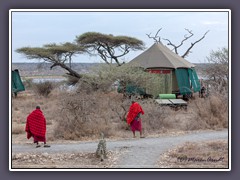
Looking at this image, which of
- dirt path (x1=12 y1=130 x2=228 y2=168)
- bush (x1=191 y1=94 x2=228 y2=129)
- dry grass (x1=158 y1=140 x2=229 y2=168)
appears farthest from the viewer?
bush (x1=191 y1=94 x2=228 y2=129)

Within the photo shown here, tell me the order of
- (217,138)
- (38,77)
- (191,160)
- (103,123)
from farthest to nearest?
(38,77) → (103,123) → (217,138) → (191,160)

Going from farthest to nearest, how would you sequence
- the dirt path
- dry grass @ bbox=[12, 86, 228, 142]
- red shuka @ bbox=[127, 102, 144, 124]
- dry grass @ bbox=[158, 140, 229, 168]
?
→ dry grass @ bbox=[12, 86, 228, 142], red shuka @ bbox=[127, 102, 144, 124], the dirt path, dry grass @ bbox=[158, 140, 229, 168]

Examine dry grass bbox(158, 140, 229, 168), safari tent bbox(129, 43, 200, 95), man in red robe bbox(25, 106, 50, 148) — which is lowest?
dry grass bbox(158, 140, 229, 168)

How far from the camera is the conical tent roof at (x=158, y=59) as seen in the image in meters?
20.4

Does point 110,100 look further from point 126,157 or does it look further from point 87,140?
point 126,157

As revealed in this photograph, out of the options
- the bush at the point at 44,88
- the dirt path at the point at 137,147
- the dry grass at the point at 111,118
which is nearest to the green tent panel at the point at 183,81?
the dry grass at the point at 111,118

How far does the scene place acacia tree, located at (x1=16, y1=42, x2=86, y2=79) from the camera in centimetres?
2370

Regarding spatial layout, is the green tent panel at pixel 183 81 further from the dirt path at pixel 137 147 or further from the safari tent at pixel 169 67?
the dirt path at pixel 137 147

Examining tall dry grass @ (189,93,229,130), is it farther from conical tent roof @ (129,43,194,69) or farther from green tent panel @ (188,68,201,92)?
green tent panel @ (188,68,201,92)

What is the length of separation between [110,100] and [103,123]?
211cm

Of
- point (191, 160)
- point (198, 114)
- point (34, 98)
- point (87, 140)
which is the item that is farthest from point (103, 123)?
point (34, 98)

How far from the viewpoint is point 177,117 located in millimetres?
15953

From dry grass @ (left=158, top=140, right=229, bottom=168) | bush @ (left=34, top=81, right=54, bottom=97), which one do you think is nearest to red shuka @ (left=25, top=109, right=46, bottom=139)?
dry grass @ (left=158, top=140, right=229, bottom=168)

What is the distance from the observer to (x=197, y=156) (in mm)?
10102
